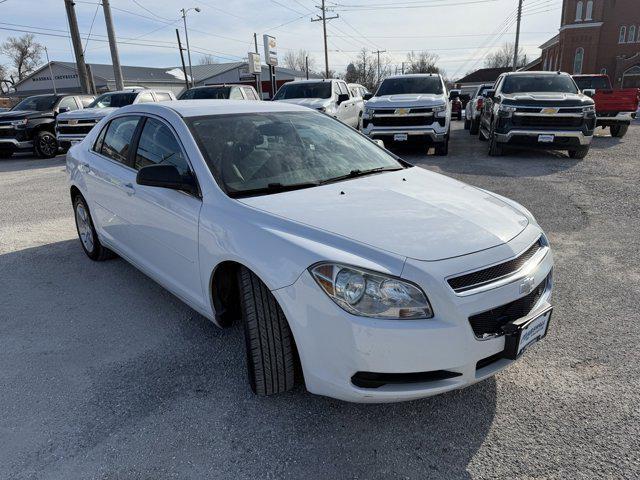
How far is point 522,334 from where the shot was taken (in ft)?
7.54

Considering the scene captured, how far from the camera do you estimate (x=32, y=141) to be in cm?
1418

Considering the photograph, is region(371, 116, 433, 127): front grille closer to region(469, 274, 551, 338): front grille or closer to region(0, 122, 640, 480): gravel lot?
region(0, 122, 640, 480): gravel lot

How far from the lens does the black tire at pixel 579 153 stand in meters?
10.1

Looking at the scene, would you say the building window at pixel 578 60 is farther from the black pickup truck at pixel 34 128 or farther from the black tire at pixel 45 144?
the black tire at pixel 45 144

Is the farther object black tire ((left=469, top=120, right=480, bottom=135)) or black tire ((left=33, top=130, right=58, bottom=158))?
black tire ((left=469, top=120, right=480, bottom=135))

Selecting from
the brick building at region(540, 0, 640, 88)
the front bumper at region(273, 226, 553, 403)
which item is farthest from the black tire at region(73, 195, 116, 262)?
the brick building at region(540, 0, 640, 88)

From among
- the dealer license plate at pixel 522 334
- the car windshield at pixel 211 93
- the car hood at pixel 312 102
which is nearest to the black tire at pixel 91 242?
the dealer license plate at pixel 522 334

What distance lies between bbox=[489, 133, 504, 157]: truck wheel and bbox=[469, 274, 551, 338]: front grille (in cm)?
931

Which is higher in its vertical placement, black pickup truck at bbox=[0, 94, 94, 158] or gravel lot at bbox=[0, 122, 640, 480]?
black pickup truck at bbox=[0, 94, 94, 158]

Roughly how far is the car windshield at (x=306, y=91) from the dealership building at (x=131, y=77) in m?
44.5

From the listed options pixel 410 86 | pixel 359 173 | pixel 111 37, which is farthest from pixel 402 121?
pixel 111 37

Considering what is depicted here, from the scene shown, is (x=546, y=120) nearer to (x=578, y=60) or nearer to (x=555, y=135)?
(x=555, y=135)

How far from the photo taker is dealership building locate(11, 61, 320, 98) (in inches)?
2364

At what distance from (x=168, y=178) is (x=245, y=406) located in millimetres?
1444
